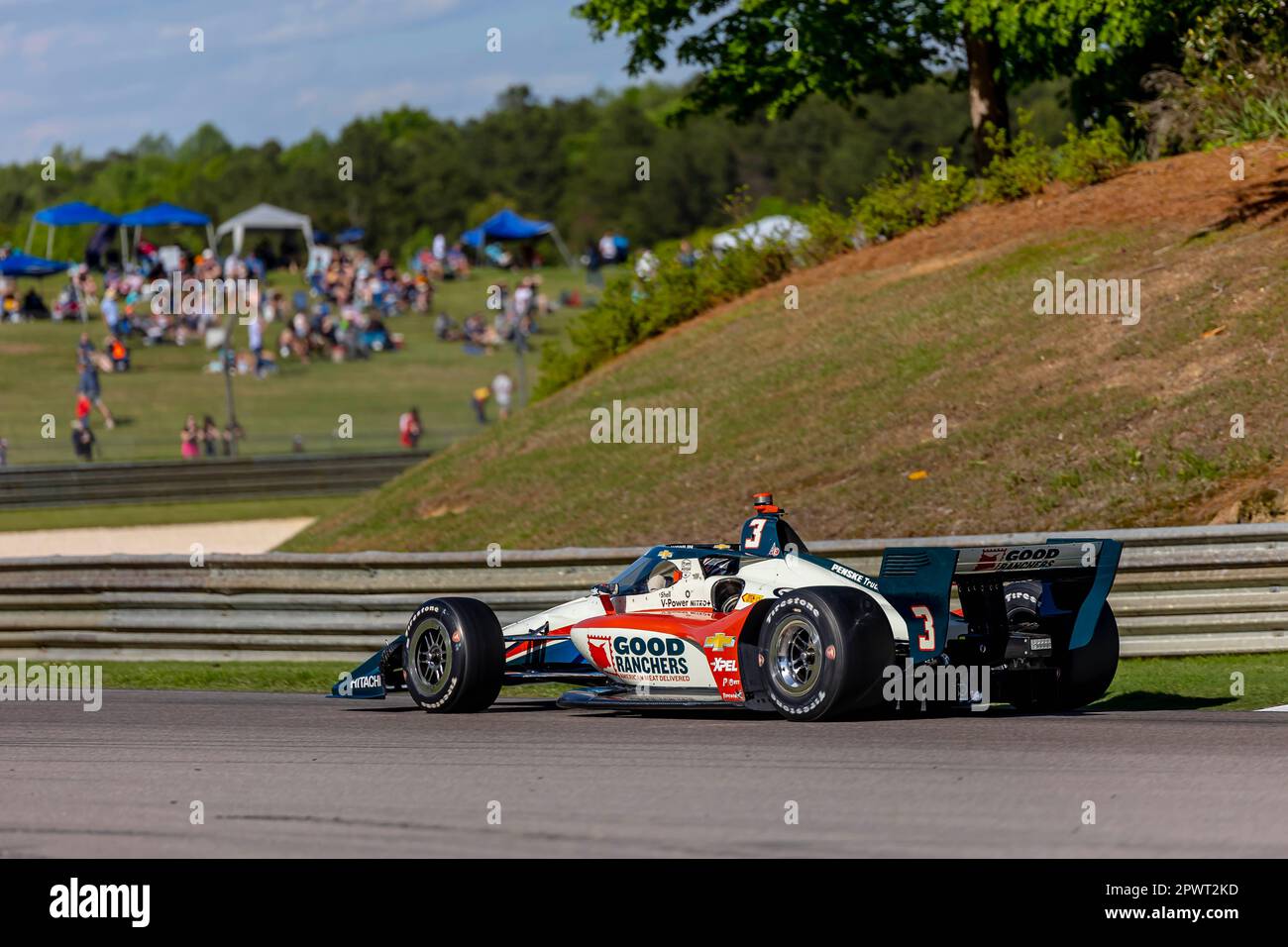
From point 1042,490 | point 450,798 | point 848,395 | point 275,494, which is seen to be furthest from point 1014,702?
point 275,494

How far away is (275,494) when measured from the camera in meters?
34.6

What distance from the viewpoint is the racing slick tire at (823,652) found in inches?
348

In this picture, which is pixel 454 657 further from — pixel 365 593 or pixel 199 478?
pixel 199 478

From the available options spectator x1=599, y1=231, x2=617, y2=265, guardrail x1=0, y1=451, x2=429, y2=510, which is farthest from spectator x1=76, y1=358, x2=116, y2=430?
spectator x1=599, y1=231, x2=617, y2=265

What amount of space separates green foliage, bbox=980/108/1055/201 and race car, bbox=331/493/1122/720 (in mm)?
14919

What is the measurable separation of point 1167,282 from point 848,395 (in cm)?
378

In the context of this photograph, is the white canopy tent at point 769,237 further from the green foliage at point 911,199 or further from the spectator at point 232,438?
the spectator at point 232,438

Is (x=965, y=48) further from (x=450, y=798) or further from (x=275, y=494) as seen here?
(x=450, y=798)

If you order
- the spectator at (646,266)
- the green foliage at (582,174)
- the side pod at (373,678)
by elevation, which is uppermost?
the green foliage at (582,174)

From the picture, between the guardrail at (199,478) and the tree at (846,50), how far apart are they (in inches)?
441

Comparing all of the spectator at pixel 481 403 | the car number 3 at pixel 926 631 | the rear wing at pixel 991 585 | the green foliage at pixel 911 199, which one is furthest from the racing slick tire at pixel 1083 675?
the spectator at pixel 481 403

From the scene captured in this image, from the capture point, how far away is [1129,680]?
12.0 meters

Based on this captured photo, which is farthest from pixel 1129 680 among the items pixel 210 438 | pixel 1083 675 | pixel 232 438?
pixel 210 438

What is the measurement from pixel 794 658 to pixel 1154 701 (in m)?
2.84
